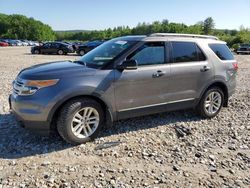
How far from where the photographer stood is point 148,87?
17.3ft

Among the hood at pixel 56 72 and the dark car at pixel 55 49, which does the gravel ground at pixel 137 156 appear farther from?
the dark car at pixel 55 49

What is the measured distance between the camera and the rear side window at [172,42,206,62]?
18.7ft

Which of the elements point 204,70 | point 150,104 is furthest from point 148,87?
point 204,70

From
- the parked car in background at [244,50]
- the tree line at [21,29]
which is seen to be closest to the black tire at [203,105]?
the parked car in background at [244,50]

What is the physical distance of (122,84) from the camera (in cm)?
498

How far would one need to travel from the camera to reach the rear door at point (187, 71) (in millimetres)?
5626

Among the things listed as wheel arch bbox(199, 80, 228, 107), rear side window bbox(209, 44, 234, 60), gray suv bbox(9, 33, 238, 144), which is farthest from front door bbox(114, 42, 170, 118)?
rear side window bbox(209, 44, 234, 60)

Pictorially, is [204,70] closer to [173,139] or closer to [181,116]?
[181,116]

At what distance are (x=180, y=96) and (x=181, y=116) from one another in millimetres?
820

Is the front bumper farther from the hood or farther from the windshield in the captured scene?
the windshield

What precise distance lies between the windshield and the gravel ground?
1320 millimetres

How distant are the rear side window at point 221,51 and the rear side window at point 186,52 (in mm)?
417

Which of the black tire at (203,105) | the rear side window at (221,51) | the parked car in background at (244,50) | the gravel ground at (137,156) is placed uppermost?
the rear side window at (221,51)

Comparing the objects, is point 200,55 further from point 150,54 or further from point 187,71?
point 150,54
